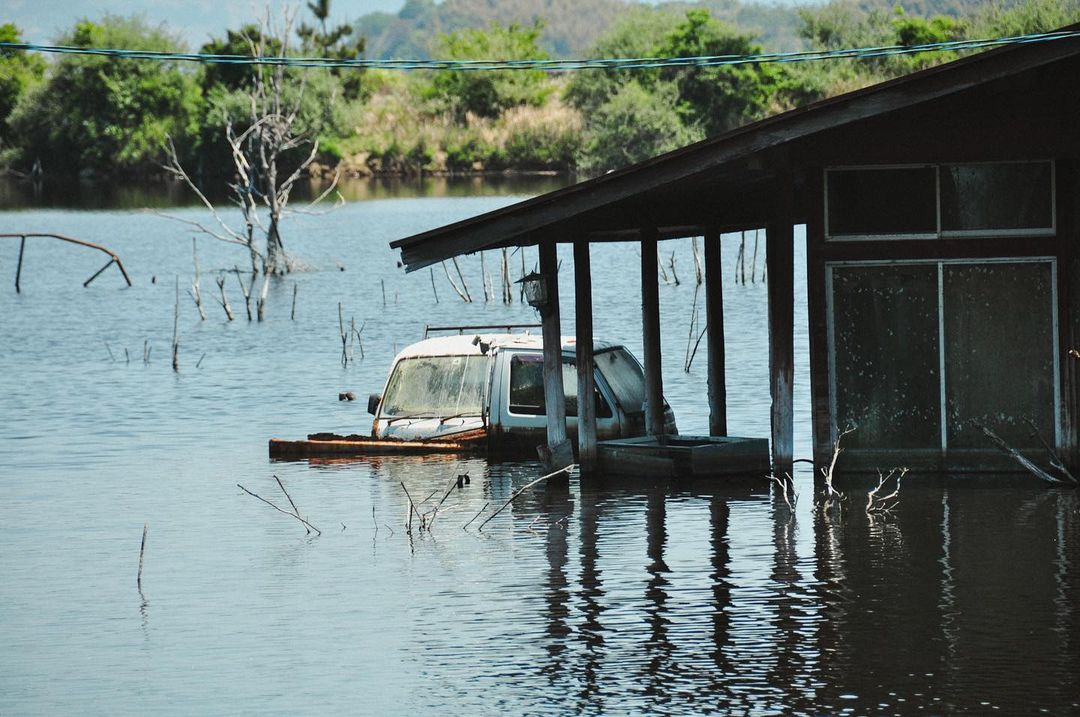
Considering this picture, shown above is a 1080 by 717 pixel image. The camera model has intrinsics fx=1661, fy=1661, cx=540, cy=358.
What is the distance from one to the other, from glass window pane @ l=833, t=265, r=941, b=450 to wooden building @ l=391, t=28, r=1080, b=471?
0.6 inches

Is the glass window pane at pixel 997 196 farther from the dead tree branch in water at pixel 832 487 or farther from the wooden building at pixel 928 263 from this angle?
the dead tree branch in water at pixel 832 487

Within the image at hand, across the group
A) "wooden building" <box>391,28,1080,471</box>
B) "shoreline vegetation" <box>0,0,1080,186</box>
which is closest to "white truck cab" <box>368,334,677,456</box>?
"wooden building" <box>391,28,1080,471</box>

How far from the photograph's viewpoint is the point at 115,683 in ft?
36.9

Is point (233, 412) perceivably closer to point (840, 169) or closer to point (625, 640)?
point (840, 169)

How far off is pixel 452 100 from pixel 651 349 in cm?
9272

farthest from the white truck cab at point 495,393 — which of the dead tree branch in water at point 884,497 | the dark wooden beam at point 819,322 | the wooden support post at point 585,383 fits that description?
the dead tree branch in water at point 884,497

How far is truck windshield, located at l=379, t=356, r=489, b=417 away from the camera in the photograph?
778 inches

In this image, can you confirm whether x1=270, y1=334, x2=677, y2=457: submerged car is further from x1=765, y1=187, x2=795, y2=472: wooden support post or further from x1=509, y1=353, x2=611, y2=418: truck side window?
x1=765, y1=187, x2=795, y2=472: wooden support post

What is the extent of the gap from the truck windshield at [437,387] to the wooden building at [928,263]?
9.15 feet

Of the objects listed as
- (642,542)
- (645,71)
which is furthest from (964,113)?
(645,71)

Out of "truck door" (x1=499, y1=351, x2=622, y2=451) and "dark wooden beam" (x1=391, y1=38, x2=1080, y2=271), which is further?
"truck door" (x1=499, y1=351, x2=622, y2=451)

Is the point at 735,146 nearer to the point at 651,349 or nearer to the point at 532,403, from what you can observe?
the point at 651,349

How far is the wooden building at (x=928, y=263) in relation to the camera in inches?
654

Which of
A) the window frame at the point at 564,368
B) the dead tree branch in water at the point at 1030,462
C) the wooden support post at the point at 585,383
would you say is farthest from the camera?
the window frame at the point at 564,368
